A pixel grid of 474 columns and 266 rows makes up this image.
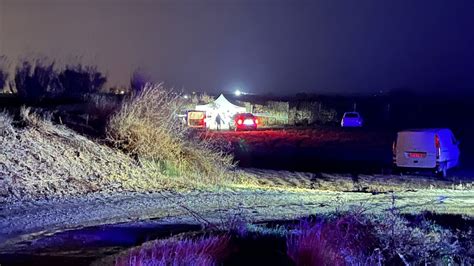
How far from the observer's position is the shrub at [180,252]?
29.3ft

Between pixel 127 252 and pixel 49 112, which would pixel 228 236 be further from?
pixel 49 112

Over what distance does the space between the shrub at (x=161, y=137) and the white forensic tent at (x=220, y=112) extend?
30346 millimetres

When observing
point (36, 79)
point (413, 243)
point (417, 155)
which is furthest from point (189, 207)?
point (36, 79)

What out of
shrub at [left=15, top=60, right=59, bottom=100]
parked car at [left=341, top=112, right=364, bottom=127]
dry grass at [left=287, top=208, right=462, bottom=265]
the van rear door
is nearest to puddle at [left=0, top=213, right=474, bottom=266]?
dry grass at [left=287, top=208, right=462, bottom=265]

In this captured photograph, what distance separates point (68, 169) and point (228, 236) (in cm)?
927

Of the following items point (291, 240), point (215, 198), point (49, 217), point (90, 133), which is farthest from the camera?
point (90, 133)

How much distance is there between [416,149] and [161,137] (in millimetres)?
10081

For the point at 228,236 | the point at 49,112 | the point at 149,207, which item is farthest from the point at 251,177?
the point at 228,236

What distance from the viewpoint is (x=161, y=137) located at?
23047 millimetres

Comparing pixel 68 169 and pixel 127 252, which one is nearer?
pixel 127 252

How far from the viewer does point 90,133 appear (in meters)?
23.3

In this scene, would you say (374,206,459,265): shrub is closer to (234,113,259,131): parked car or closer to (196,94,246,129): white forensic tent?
(196,94,246,129): white forensic tent

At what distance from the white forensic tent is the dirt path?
3647 centimetres

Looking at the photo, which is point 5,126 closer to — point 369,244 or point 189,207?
point 189,207
